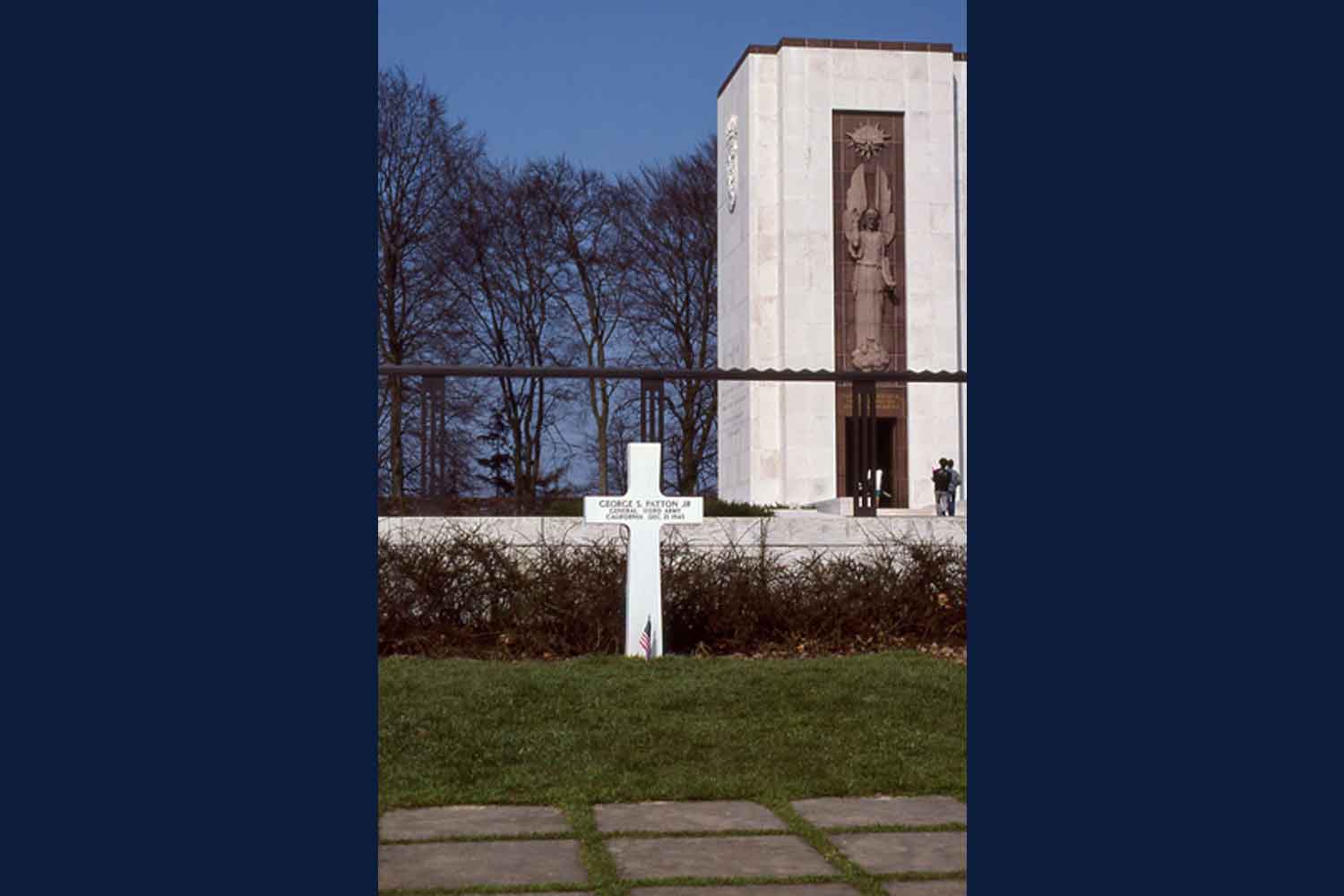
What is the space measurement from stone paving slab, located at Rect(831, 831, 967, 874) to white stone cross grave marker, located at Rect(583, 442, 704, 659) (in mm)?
4756

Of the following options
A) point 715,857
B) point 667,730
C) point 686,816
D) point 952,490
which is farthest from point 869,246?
point 715,857

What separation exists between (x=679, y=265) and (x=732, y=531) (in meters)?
23.0

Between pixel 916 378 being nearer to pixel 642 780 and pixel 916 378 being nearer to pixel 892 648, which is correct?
pixel 892 648

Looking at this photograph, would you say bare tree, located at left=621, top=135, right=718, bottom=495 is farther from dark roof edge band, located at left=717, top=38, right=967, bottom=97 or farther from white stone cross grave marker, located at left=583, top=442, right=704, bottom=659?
white stone cross grave marker, located at left=583, top=442, right=704, bottom=659

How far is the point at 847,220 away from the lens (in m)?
27.8

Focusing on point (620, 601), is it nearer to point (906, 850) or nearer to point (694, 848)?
point (694, 848)

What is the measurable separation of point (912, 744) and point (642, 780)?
4.36 feet

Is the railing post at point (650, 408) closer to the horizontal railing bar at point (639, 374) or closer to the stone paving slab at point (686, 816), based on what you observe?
the horizontal railing bar at point (639, 374)

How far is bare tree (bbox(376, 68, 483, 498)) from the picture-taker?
30672mm

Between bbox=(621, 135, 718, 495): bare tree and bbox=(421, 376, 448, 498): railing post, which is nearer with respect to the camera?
bbox=(421, 376, 448, 498): railing post

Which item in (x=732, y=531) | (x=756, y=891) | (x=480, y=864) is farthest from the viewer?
(x=732, y=531)

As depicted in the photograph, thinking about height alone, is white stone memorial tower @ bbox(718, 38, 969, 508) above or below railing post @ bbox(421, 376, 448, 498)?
above

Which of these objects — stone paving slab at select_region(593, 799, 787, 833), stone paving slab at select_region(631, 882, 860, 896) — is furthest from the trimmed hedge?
stone paving slab at select_region(631, 882, 860, 896)

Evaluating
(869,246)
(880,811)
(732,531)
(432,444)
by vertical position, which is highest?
(869,246)
